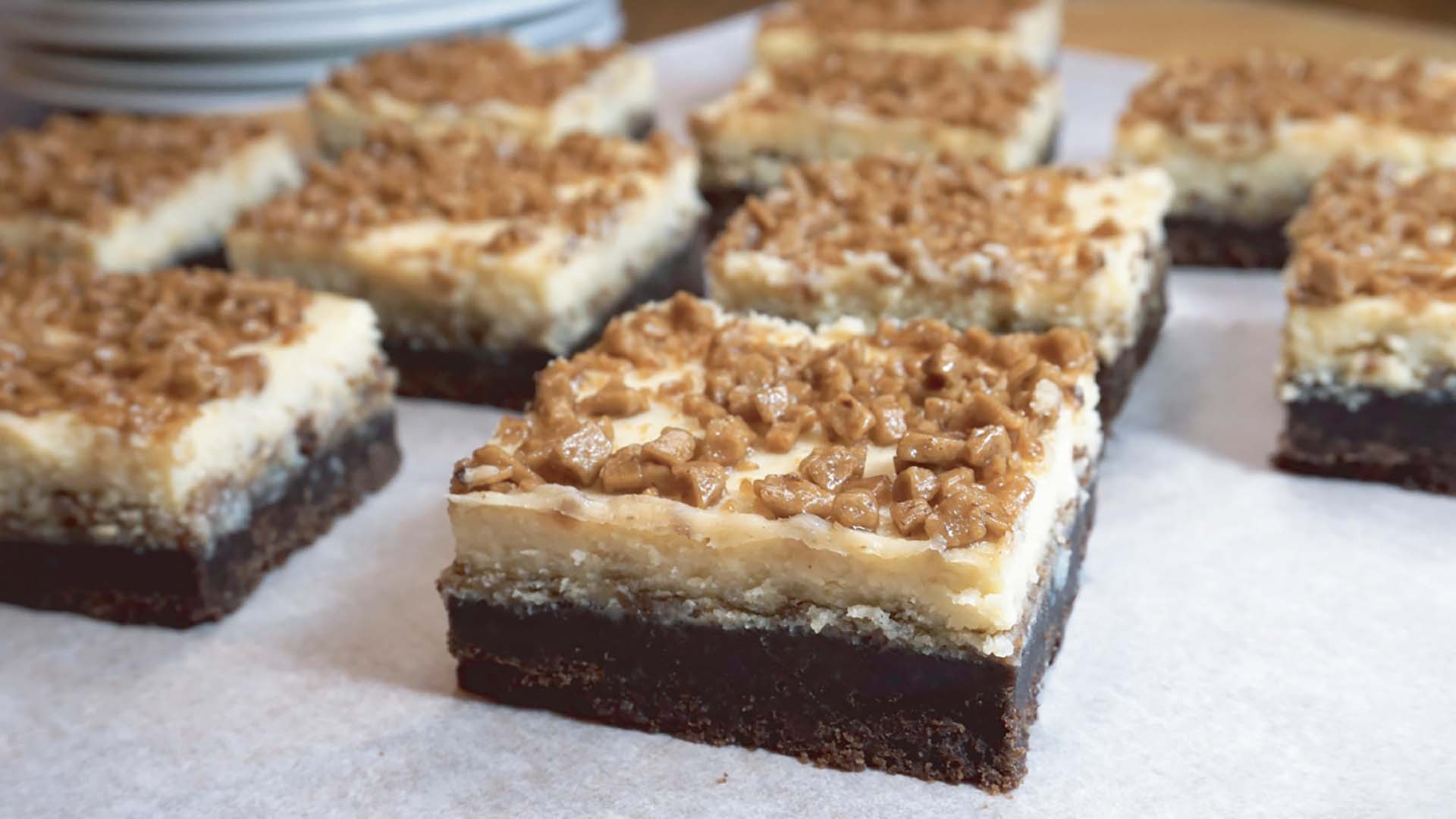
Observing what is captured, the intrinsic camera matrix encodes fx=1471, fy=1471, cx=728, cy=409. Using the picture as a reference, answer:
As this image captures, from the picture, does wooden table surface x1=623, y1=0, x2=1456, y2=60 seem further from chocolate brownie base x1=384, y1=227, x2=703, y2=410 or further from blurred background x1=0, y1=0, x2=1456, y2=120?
chocolate brownie base x1=384, y1=227, x2=703, y2=410

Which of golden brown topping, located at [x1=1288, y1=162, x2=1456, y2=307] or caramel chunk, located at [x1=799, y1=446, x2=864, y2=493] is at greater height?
golden brown topping, located at [x1=1288, y1=162, x2=1456, y2=307]

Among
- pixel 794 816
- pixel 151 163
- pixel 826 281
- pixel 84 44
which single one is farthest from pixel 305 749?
pixel 84 44

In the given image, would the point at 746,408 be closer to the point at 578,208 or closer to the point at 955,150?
the point at 578,208

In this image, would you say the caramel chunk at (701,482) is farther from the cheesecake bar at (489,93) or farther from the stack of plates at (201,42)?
the stack of plates at (201,42)

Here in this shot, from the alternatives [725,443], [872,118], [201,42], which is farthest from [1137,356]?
[201,42]

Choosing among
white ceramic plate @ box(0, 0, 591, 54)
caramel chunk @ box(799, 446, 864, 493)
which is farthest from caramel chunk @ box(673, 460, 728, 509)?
white ceramic plate @ box(0, 0, 591, 54)

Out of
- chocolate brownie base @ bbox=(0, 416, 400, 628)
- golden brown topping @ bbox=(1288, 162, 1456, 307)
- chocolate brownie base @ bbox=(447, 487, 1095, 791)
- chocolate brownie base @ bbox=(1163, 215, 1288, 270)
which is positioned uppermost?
golden brown topping @ bbox=(1288, 162, 1456, 307)

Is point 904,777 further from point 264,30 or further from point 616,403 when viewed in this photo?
point 264,30
